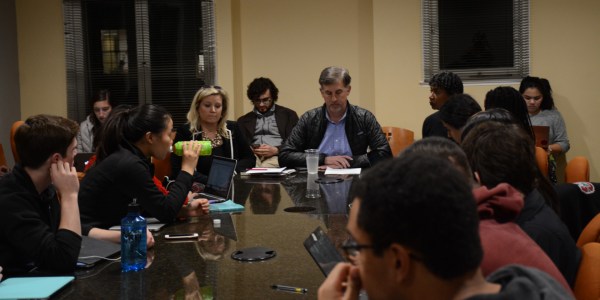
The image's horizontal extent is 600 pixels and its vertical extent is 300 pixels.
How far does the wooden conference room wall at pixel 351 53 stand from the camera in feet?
18.7

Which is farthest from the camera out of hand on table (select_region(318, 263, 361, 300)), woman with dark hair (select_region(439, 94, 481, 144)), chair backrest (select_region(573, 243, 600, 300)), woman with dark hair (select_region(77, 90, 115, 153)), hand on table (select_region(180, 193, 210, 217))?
woman with dark hair (select_region(77, 90, 115, 153))

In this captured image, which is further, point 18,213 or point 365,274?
point 18,213

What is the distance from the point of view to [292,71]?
619 centimetres

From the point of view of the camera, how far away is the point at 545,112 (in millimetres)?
5531

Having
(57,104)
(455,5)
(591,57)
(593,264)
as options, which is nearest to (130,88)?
(57,104)

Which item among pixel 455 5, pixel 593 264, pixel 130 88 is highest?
pixel 455 5

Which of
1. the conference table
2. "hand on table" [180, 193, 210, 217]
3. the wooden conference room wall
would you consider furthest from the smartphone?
the wooden conference room wall

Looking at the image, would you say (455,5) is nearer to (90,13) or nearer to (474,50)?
(474,50)

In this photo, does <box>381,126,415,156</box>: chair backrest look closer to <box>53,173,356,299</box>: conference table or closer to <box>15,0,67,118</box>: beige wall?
<box>53,173,356,299</box>: conference table

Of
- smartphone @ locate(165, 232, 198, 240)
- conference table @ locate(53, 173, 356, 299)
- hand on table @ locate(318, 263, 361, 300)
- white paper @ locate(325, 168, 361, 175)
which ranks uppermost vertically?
hand on table @ locate(318, 263, 361, 300)

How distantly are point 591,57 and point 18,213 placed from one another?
5291 millimetres

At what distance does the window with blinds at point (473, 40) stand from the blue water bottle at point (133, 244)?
14.3 ft

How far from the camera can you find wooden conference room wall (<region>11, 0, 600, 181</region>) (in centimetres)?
569

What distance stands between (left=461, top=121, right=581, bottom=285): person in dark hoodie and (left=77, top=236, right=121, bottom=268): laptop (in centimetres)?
118
